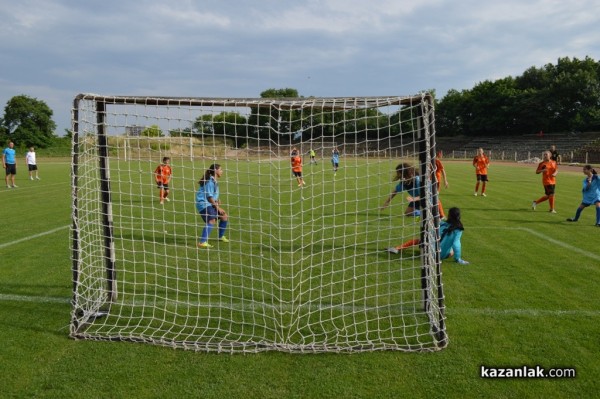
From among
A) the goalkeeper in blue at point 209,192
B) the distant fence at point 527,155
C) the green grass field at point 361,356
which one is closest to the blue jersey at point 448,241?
the green grass field at point 361,356

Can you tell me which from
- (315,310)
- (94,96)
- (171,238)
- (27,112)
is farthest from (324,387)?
(27,112)

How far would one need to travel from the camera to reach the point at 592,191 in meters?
10.2

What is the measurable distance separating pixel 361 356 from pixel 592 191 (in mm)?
9153

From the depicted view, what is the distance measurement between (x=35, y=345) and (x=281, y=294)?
2807 millimetres

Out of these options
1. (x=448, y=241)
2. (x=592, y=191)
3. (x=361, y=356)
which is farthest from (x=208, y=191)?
(x=592, y=191)

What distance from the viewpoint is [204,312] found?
5.09m

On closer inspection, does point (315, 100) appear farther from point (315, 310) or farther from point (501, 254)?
point (501, 254)

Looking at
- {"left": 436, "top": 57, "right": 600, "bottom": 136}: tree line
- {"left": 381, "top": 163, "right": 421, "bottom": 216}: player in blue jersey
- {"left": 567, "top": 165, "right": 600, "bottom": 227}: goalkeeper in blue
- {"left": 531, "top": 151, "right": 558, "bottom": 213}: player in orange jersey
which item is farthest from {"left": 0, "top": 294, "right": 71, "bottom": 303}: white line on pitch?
{"left": 436, "top": 57, "right": 600, "bottom": 136}: tree line

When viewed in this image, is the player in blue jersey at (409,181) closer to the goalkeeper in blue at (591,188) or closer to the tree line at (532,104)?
the goalkeeper in blue at (591,188)

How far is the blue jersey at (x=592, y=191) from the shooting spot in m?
10.1

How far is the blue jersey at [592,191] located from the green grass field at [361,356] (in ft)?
13.1

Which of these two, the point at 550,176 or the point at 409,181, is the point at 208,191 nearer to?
the point at 409,181

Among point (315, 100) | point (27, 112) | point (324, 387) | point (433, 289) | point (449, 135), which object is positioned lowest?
point (324, 387)

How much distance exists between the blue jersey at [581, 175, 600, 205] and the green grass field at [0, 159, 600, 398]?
3.98 meters
